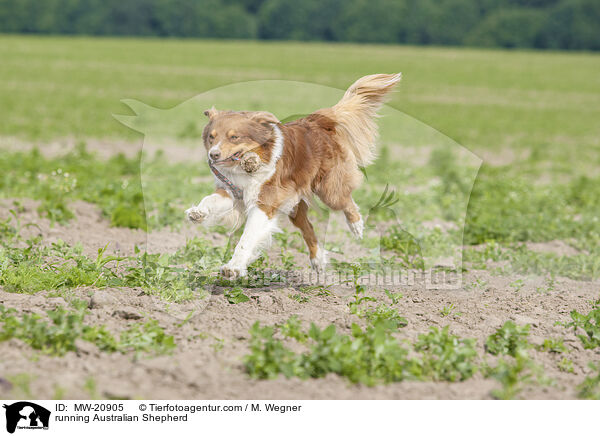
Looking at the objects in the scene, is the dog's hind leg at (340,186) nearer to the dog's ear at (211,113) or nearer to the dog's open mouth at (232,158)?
the dog's open mouth at (232,158)

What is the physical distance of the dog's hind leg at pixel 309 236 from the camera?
5.56 metres

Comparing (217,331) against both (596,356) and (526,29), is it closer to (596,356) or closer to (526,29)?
(596,356)

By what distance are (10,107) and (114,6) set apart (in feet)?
247

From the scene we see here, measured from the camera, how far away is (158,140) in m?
14.3

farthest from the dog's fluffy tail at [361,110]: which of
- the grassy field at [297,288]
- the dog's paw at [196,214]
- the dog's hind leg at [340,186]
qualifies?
the dog's paw at [196,214]

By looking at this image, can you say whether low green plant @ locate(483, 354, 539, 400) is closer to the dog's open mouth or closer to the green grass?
the dog's open mouth

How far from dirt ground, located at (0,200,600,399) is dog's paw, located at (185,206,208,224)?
2.31ft

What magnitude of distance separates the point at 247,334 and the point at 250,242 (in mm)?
589

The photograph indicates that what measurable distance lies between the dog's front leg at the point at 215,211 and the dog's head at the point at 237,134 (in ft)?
1.05

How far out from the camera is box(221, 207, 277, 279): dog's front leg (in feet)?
15.1
